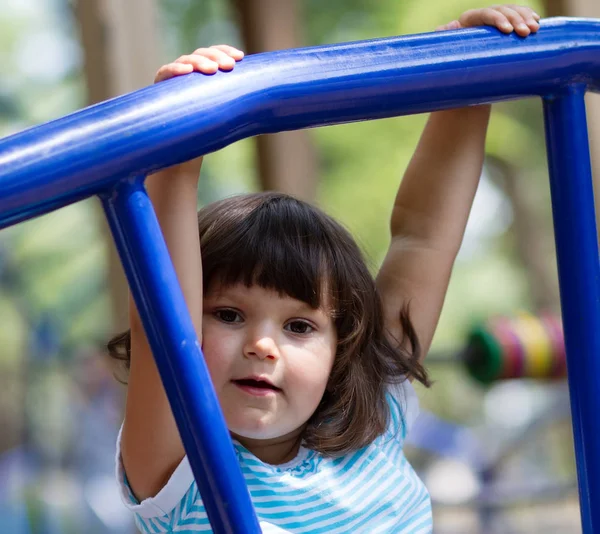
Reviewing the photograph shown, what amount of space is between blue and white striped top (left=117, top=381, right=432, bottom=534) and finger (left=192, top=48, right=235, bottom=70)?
1.06ft

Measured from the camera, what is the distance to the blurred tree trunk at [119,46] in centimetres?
168

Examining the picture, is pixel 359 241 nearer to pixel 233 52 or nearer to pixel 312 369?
pixel 312 369

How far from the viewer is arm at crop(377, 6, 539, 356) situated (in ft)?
3.08

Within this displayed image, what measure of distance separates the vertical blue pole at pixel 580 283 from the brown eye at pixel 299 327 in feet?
0.85

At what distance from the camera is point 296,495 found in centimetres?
83

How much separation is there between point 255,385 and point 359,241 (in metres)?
0.31

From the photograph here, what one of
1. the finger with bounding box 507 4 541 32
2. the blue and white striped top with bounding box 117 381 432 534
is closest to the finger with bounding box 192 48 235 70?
the finger with bounding box 507 4 541 32

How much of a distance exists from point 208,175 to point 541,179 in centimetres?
367

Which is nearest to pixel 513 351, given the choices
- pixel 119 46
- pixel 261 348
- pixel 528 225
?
pixel 119 46

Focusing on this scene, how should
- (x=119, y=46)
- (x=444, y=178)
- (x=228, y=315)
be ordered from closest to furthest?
(x=228, y=315) < (x=444, y=178) < (x=119, y=46)

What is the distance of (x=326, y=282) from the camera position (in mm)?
890

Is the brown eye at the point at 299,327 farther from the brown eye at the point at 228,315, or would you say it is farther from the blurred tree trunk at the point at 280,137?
the blurred tree trunk at the point at 280,137

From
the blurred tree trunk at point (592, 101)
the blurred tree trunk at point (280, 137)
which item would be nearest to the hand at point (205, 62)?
the blurred tree trunk at point (592, 101)

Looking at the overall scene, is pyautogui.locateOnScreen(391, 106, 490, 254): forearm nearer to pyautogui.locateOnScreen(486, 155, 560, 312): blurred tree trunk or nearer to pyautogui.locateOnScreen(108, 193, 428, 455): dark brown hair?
pyautogui.locateOnScreen(108, 193, 428, 455): dark brown hair
